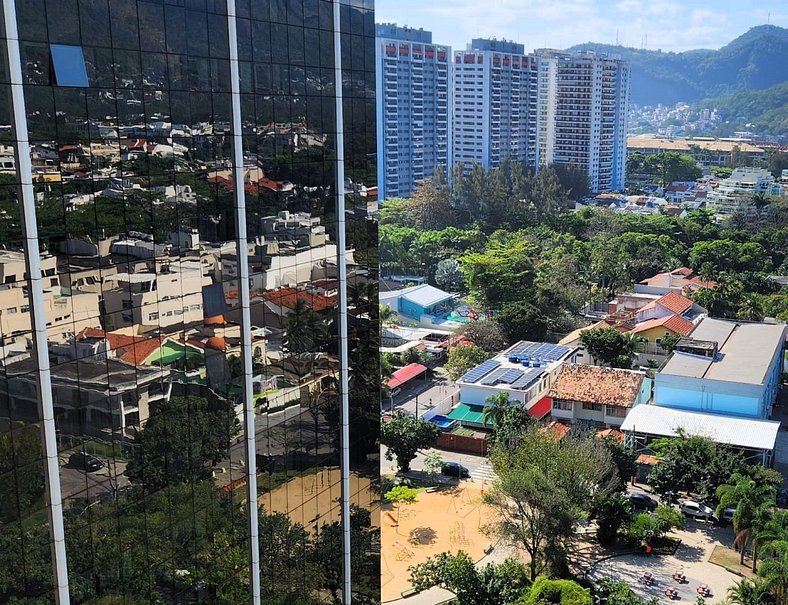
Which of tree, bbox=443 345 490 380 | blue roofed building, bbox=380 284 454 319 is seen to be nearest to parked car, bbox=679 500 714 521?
tree, bbox=443 345 490 380

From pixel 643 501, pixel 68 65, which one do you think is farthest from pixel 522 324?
pixel 68 65

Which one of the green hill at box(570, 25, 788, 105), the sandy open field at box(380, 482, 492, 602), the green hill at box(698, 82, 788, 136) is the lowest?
the sandy open field at box(380, 482, 492, 602)

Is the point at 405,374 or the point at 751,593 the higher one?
the point at 751,593

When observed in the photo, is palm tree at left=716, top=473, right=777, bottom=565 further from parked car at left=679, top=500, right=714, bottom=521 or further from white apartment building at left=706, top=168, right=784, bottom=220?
white apartment building at left=706, top=168, right=784, bottom=220

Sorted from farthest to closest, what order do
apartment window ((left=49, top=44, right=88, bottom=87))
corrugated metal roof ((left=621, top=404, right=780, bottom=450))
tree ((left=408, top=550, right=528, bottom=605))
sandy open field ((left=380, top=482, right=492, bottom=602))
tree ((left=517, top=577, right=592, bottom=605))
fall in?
1. corrugated metal roof ((left=621, top=404, right=780, bottom=450))
2. sandy open field ((left=380, top=482, right=492, bottom=602))
3. tree ((left=408, top=550, right=528, bottom=605))
4. tree ((left=517, top=577, right=592, bottom=605))
5. apartment window ((left=49, top=44, right=88, bottom=87))

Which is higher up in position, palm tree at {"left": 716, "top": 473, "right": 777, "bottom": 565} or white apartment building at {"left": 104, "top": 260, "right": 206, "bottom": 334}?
white apartment building at {"left": 104, "top": 260, "right": 206, "bottom": 334}

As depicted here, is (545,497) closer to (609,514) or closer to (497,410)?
(609,514)

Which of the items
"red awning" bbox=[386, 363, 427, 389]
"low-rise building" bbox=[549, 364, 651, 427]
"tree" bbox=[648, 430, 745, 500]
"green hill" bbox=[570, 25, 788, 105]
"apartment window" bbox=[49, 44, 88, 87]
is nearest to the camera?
"apartment window" bbox=[49, 44, 88, 87]
